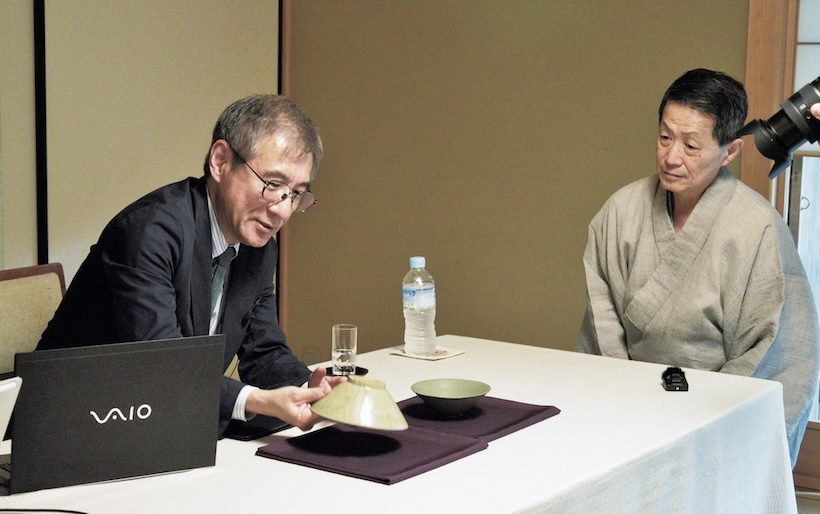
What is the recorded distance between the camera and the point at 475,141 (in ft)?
12.7

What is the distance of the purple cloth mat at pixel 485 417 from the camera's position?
170 cm

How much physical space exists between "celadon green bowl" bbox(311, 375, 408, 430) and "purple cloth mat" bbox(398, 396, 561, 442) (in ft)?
0.73

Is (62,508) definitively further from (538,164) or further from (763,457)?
(538,164)

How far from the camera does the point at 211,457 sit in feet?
4.78

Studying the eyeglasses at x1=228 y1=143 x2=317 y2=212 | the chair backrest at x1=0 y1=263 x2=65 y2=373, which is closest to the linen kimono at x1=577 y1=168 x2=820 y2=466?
the eyeglasses at x1=228 y1=143 x2=317 y2=212

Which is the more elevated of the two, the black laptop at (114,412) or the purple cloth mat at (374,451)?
the black laptop at (114,412)

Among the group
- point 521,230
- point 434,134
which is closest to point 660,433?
point 521,230

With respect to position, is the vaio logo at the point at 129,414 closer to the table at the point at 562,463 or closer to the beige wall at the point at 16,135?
the table at the point at 562,463

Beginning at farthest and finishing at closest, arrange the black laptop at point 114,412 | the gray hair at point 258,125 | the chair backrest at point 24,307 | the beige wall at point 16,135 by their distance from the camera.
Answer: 1. the beige wall at point 16,135
2. the chair backrest at point 24,307
3. the gray hair at point 258,125
4. the black laptop at point 114,412

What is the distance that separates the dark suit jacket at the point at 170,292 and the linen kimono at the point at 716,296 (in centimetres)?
113

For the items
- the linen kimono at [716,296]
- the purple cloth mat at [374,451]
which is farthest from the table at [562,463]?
the linen kimono at [716,296]

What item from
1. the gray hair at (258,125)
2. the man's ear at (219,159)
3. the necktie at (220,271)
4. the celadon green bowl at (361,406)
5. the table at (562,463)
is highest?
the gray hair at (258,125)

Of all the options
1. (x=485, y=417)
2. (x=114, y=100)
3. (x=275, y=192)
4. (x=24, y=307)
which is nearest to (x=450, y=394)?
(x=485, y=417)

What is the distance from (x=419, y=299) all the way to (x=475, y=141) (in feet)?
5.12
